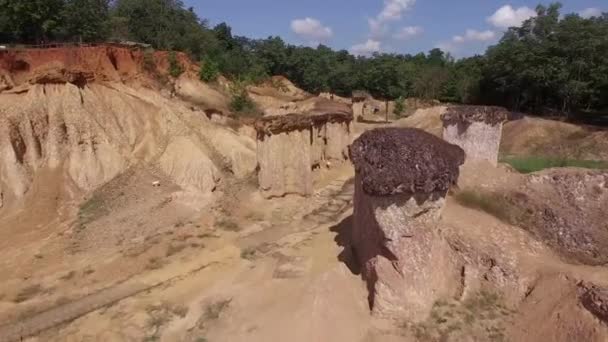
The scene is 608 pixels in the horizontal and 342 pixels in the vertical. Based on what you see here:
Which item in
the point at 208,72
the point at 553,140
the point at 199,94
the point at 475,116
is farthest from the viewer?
the point at 208,72

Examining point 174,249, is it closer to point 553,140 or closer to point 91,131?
point 91,131

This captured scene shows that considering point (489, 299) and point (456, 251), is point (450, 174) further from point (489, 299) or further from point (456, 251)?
point (489, 299)

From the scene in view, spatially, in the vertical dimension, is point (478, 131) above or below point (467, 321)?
above

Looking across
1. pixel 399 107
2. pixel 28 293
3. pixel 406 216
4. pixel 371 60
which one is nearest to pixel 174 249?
pixel 28 293

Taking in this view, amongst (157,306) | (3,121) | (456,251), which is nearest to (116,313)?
(157,306)

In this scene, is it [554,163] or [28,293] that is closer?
Result: [28,293]
